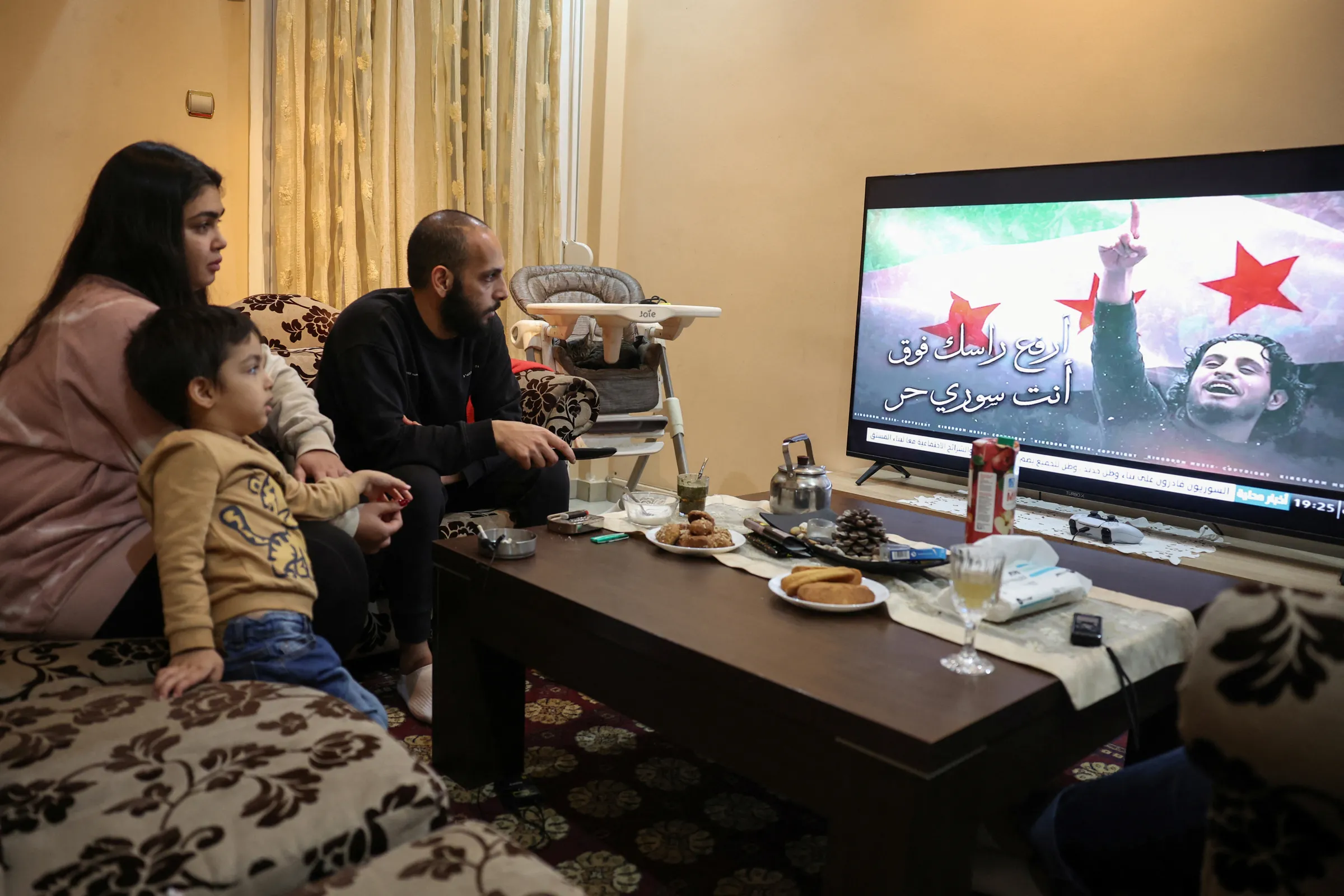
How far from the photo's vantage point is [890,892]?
40.7 inches

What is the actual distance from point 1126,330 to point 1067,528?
554 millimetres

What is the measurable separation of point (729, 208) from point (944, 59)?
1002mm

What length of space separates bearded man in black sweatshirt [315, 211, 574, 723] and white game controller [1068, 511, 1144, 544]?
1312mm

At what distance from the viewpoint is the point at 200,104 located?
10.7 ft

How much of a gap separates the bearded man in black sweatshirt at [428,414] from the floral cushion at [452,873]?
1095mm

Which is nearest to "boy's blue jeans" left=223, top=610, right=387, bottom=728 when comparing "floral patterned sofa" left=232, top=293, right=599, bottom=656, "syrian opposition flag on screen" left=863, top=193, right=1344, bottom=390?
"floral patterned sofa" left=232, top=293, right=599, bottom=656

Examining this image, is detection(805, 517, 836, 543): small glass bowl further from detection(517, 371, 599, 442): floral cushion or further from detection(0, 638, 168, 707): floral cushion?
detection(0, 638, 168, 707): floral cushion

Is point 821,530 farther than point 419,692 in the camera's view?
No

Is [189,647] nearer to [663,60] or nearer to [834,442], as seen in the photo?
[834,442]

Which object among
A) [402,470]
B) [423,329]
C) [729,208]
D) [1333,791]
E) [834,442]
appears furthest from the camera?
[729,208]

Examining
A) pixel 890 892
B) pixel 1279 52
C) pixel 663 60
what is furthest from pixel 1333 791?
pixel 663 60

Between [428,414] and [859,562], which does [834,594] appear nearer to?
[859,562]

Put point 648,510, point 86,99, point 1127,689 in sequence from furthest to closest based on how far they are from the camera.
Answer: point 86,99, point 648,510, point 1127,689

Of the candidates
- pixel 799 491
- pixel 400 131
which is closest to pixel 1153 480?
pixel 799 491
